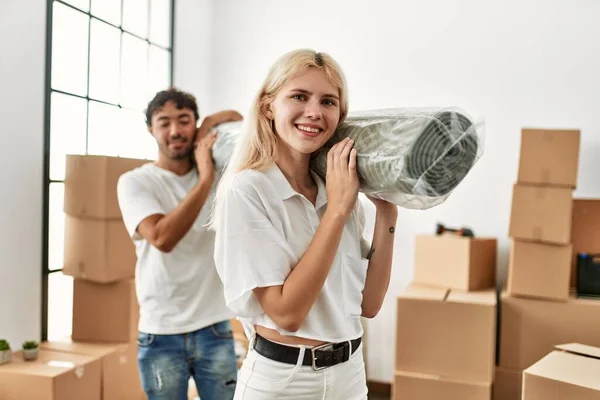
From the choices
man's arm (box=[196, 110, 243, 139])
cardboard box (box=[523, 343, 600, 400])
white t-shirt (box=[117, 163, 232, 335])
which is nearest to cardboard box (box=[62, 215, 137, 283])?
white t-shirt (box=[117, 163, 232, 335])

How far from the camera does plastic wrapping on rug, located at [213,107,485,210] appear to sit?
1.04 m

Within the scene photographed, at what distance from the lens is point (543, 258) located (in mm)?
2828

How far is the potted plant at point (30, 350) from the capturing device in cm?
227

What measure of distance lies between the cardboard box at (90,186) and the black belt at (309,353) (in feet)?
5.20

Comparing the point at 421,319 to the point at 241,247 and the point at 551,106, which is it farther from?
the point at 241,247

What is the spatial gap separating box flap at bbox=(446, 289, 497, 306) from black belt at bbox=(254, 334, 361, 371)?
1.80 metres

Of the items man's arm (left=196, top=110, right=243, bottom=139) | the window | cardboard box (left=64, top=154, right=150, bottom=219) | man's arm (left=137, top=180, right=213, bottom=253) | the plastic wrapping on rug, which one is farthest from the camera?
the window

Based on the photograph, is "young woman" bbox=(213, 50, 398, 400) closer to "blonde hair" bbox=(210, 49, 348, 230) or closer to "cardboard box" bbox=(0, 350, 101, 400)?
"blonde hair" bbox=(210, 49, 348, 230)

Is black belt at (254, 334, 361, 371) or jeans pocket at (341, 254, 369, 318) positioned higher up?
jeans pocket at (341, 254, 369, 318)

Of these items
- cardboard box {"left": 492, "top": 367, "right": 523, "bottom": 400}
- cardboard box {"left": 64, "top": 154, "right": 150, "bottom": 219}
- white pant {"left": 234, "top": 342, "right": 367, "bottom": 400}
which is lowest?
cardboard box {"left": 492, "top": 367, "right": 523, "bottom": 400}

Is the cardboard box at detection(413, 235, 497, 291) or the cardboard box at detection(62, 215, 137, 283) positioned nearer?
the cardboard box at detection(62, 215, 137, 283)

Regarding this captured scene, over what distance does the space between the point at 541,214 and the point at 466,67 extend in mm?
1037

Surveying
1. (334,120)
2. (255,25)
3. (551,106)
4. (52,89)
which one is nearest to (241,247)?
(334,120)

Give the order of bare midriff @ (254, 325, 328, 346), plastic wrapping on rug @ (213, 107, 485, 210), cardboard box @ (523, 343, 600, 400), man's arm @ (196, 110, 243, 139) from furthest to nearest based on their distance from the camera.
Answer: cardboard box @ (523, 343, 600, 400) < man's arm @ (196, 110, 243, 139) < bare midriff @ (254, 325, 328, 346) < plastic wrapping on rug @ (213, 107, 485, 210)
